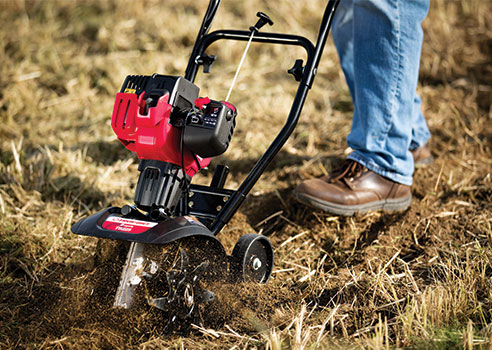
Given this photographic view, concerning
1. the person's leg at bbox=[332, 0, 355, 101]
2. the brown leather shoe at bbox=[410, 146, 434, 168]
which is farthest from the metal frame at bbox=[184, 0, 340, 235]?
the brown leather shoe at bbox=[410, 146, 434, 168]

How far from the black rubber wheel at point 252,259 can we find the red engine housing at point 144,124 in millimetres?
391

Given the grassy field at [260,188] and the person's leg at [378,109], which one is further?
the person's leg at [378,109]

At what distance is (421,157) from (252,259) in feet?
4.75

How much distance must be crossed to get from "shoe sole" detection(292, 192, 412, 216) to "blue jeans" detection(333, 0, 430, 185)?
102 millimetres

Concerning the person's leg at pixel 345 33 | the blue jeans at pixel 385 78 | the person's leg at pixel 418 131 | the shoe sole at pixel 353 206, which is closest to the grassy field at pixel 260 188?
the shoe sole at pixel 353 206

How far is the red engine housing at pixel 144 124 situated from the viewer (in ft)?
5.28

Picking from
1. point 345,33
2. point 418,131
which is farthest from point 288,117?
point 418,131

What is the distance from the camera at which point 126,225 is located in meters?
1.57

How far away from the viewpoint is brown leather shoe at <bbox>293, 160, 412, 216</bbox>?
2.33 meters

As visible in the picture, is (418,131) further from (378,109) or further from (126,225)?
(126,225)

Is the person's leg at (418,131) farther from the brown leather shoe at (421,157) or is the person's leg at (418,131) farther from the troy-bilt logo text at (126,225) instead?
the troy-bilt logo text at (126,225)

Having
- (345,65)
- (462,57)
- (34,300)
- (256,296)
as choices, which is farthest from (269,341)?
(462,57)

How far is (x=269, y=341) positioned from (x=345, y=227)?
1.03m

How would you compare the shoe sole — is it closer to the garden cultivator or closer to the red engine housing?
the garden cultivator
